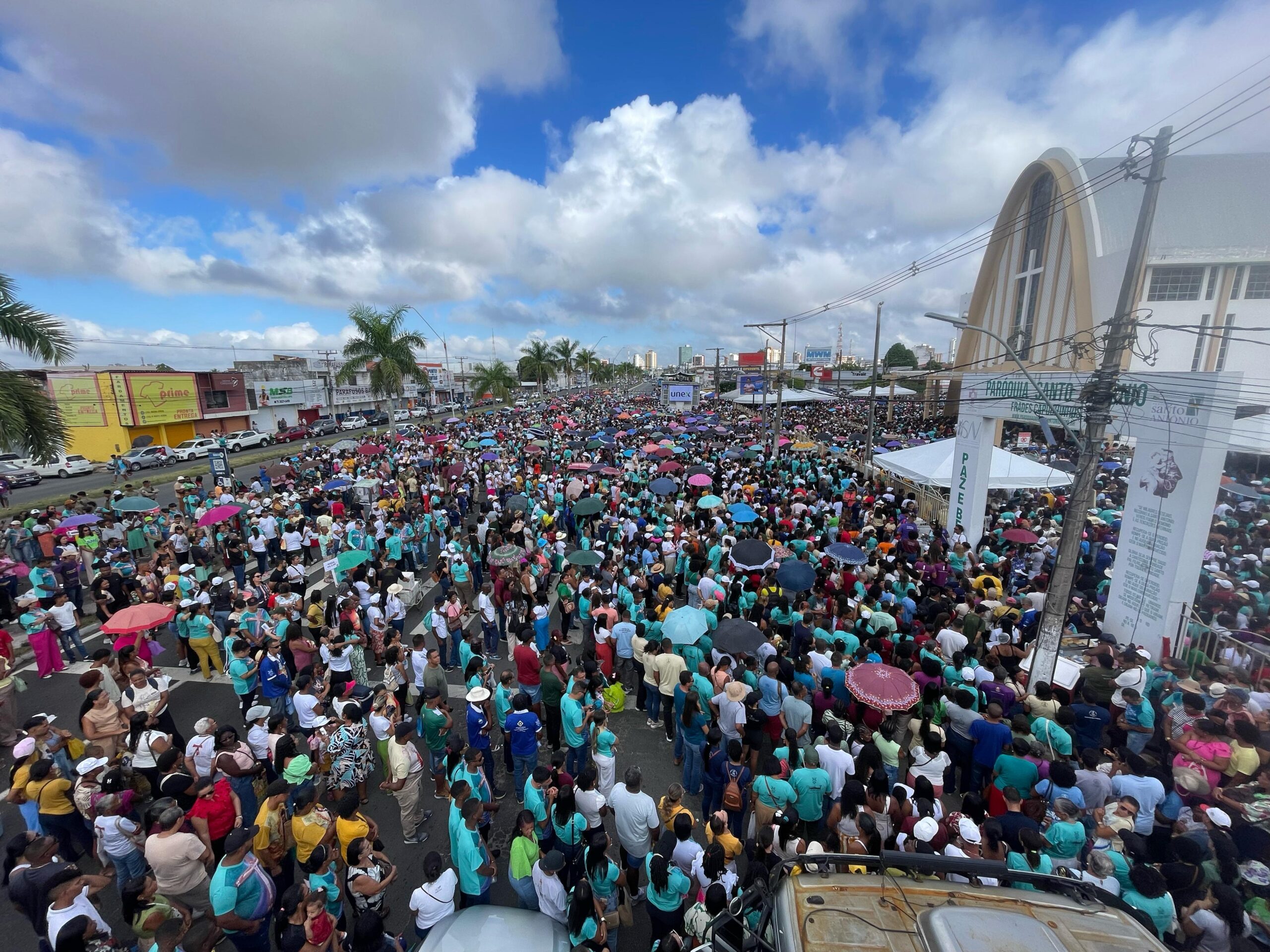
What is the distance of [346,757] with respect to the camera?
5.12 metres

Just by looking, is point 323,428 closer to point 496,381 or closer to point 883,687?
point 496,381

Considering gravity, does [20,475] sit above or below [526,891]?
below

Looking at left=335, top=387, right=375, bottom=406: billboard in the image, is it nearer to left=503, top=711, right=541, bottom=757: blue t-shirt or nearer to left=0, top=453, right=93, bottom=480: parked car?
left=0, top=453, right=93, bottom=480: parked car

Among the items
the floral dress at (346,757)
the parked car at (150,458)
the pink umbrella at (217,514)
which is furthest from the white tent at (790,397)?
the parked car at (150,458)

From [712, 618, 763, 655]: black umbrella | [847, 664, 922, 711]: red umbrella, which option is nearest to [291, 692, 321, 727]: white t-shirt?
[712, 618, 763, 655]: black umbrella

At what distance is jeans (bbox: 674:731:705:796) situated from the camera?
5844mm

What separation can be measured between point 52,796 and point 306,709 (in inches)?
74.8

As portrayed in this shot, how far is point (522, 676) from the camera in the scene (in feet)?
21.8

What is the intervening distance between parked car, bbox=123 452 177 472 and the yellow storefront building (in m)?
2.57

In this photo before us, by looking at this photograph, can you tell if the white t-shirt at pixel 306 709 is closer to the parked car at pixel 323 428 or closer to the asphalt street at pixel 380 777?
the asphalt street at pixel 380 777

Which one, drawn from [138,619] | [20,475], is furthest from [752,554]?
[20,475]

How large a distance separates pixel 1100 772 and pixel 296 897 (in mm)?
6609

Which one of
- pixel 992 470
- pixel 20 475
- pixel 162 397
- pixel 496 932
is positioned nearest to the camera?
pixel 496 932

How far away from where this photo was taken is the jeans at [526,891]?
388cm
